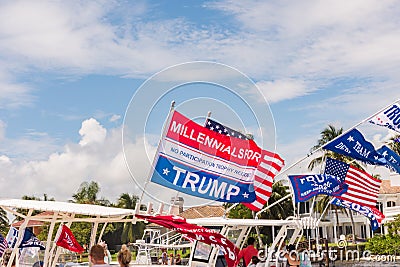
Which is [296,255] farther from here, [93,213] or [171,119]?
[93,213]

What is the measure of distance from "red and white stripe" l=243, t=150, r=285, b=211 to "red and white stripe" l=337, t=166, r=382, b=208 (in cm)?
310

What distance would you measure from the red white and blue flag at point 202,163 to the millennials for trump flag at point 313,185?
3133mm

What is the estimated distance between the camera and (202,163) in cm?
1425

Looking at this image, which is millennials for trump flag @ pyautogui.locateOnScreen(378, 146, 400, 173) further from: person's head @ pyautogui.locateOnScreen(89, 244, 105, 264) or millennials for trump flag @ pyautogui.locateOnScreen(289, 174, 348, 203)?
person's head @ pyautogui.locateOnScreen(89, 244, 105, 264)

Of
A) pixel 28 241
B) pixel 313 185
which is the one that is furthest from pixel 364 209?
pixel 28 241

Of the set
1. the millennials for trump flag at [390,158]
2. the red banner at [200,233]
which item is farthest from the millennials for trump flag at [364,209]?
the red banner at [200,233]

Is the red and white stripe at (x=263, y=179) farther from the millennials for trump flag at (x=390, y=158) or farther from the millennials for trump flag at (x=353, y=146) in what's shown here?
the millennials for trump flag at (x=390, y=158)

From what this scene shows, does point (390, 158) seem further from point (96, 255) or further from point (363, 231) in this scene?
point (363, 231)

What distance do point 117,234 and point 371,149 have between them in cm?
5551

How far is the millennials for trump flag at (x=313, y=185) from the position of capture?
18.5m

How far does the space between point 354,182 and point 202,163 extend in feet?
24.0

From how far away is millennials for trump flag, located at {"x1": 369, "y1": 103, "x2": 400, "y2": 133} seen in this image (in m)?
20.1

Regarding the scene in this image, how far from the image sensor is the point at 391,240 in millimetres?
42188

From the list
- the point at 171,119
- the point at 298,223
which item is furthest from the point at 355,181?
the point at 171,119
